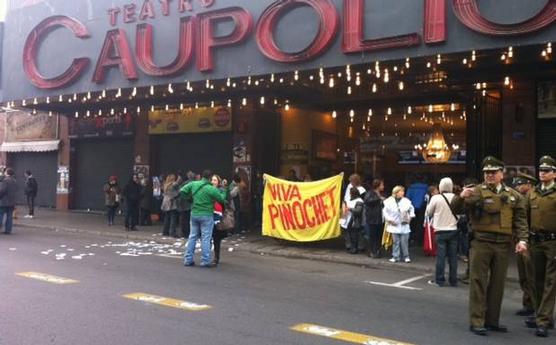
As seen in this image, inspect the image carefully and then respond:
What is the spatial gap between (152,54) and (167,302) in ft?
30.9

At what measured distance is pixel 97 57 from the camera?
16.5 m

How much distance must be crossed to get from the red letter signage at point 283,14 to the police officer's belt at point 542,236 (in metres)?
6.86

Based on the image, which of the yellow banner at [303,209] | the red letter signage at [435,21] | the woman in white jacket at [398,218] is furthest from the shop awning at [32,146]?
the red letter signage at [435,21]

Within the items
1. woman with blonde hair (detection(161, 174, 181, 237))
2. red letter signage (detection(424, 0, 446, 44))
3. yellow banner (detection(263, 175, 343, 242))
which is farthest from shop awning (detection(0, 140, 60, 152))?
red letter signage (detection(424, 0, 446, 44))

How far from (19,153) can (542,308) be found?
24.0 meters

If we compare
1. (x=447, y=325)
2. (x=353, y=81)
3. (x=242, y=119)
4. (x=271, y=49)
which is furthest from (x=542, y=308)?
(x=242, y=119)

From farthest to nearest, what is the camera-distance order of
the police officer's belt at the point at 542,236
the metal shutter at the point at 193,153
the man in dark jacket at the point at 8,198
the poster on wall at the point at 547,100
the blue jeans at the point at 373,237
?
the metal shutter at the point at 193,153 → the man in dark jacket at the point at 8,198 → the poster on wall at the point at 547,100 → the blue jeans at the point at 373,237 → the police officer's belt at the point at 542,236

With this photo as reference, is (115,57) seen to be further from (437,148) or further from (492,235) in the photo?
(492,235)

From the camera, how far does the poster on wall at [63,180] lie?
930 inches

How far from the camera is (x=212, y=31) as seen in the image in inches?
563

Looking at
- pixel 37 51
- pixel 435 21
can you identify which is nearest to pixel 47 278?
pixel 435 21

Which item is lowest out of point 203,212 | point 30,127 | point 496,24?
point 203,212

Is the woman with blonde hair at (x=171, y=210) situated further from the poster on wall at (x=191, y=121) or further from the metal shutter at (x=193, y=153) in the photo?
the poster on wall at (x=191, y=121)

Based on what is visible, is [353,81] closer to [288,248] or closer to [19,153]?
[288,248]
